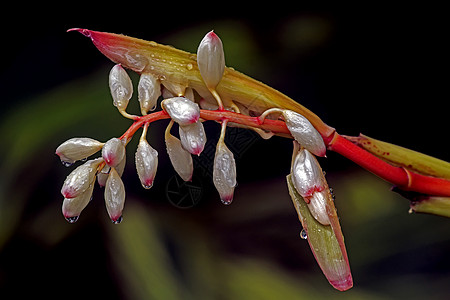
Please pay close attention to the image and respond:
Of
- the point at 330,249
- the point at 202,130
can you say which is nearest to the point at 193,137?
the point at 202,130

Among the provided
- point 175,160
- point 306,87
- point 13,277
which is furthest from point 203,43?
point 13,277

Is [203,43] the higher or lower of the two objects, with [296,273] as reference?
higher

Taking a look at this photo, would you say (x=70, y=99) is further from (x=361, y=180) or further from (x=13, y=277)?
(x=361, y=180)

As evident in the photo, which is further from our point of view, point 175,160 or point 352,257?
point 352,257

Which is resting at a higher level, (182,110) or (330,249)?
(182,110)

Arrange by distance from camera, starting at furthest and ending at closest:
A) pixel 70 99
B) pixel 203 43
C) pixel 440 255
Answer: pixel 70 99 < pixel 440 255 < pixel 203 43

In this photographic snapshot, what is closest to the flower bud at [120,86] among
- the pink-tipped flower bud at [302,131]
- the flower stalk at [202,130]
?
the flower stalk at [202,130]

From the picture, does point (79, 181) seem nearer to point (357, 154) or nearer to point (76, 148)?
point (76, 148)
